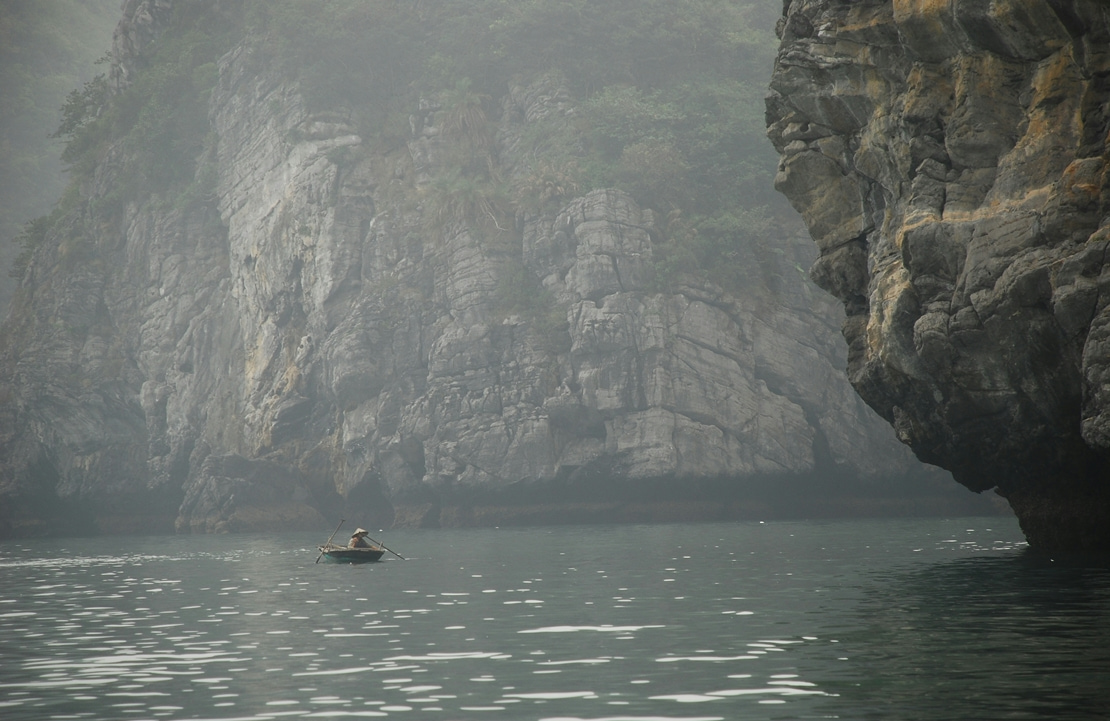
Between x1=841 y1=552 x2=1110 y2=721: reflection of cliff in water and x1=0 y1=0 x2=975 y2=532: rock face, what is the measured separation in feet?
93.8

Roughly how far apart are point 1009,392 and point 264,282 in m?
45.6

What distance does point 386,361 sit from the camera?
55312 millimetres

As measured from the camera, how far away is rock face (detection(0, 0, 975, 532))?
161 feet

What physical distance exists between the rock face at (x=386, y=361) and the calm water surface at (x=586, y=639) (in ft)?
66.9

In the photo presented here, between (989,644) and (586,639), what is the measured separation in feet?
16.3

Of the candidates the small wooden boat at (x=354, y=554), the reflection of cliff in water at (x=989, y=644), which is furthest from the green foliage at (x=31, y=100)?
the reflection of cliff in water at (x=989, y=644)

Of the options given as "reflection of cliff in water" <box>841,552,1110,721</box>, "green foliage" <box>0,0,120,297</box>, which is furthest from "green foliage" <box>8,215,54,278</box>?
"reflection of cliff in water" <box>841,552,1110,721</box>

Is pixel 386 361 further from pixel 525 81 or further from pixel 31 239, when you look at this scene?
pixel 31 239

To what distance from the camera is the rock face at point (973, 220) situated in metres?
19.1

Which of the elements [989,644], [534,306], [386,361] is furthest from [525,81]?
[989,644]

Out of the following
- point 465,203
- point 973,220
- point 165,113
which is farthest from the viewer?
point 165,113

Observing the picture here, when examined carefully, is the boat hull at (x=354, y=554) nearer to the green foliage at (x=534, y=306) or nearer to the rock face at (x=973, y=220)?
the rock face at (x=973, y=220)

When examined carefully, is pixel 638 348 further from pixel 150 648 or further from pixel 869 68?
pixel 150 648

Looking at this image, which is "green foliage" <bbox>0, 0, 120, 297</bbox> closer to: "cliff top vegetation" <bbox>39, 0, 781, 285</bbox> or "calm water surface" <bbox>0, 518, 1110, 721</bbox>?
"cliff top vegetation" <bbox>39, 0, 781, 285</bbox>
